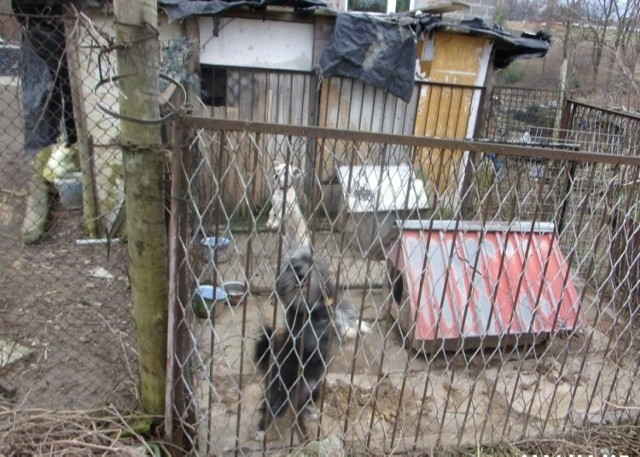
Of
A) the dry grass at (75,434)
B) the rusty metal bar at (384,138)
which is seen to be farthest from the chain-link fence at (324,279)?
the dry grass at (75,434)

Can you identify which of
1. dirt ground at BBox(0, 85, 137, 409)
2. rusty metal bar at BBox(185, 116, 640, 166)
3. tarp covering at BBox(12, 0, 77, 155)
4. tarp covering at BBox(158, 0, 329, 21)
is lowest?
dirt ground at BBox(0, 85, 137, 409)

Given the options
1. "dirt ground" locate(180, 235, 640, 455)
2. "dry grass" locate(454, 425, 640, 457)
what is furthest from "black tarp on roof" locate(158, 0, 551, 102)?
"dry grass" locate(454, 425, 640, 457)

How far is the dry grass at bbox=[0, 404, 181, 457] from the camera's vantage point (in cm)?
200

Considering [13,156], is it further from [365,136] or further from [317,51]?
[365,136]

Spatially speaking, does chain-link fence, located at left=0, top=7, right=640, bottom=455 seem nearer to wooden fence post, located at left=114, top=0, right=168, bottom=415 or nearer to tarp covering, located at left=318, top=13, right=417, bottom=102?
wooden fence post, located at left=114, top=0, right=168, bottom=415

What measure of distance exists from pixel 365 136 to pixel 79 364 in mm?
2284

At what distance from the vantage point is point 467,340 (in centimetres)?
354

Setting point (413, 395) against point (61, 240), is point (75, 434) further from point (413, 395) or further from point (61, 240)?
point (61, 240)

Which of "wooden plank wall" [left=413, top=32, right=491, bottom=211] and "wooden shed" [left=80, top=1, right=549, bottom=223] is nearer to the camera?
"wooden shed" [left=80, top=1, right=549, bottom=223]

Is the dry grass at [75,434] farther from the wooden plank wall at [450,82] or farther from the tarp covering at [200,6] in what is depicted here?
the wooden plank wall at [450,82]

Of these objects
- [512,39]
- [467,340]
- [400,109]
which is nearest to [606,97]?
[512,39]

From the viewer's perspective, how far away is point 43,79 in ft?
16.7

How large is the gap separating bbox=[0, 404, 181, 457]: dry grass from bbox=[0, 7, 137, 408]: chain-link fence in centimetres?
26

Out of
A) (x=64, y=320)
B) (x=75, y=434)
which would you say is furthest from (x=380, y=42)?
(x=75, y=434)
